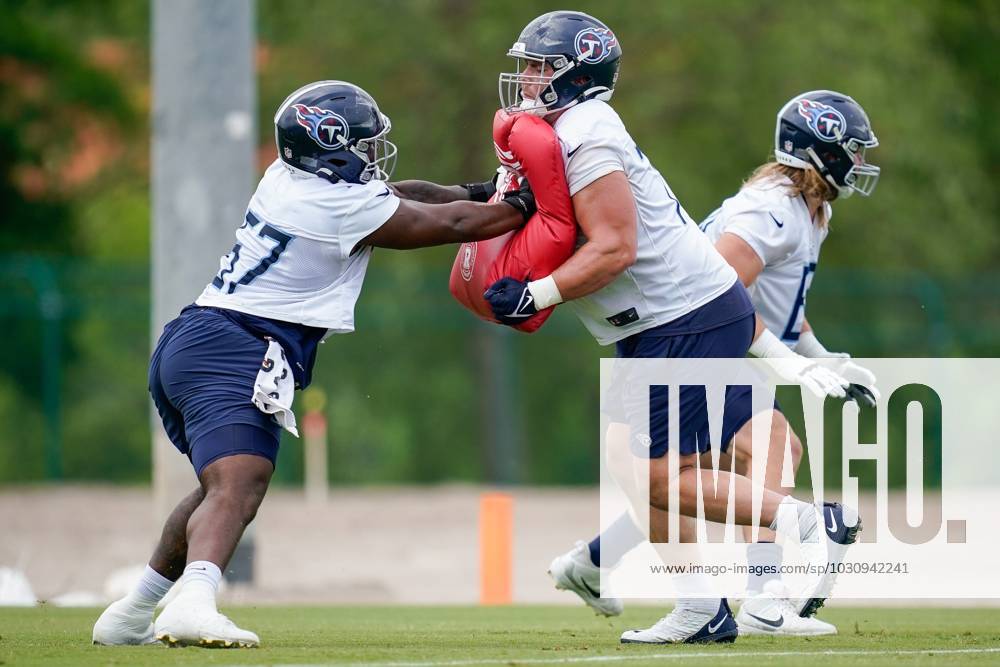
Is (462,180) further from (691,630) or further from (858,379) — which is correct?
(691,630)

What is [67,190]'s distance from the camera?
69.4 ft

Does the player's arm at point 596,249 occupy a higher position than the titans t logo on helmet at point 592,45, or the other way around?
the titans t logo on helmet at point 592,45

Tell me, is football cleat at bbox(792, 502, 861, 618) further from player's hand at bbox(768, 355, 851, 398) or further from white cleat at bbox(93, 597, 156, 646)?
white cleat at bbox(93, 597, 156, 646)

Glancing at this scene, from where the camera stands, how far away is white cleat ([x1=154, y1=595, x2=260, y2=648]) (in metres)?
5.56

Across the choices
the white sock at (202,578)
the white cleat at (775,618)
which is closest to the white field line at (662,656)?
the white sock at (202,578)

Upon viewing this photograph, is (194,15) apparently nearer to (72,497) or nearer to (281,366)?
(281,366)

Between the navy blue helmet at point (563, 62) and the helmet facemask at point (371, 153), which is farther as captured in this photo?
the navy blue helmet at point (563, 62)

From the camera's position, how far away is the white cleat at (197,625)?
5559 mm

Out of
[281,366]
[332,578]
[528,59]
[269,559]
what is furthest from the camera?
[269,559]

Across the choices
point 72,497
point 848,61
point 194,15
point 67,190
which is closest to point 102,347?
point 72,497

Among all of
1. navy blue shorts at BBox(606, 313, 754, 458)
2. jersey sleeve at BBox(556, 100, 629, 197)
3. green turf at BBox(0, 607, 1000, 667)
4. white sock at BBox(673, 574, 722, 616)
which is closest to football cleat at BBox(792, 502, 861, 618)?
green turf at BBox(0, 607, 1000, 667)

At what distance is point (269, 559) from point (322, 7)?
7622mm

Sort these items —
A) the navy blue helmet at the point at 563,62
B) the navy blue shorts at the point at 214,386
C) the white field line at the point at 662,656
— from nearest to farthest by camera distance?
the white field line at the point at 662,656 → the navy blue shorts at the point at 214,386 → the navy blue helmet at the point at 563,62

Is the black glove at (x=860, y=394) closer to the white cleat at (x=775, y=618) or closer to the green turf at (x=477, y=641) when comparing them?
the white cleat at (x=775, y=618)
